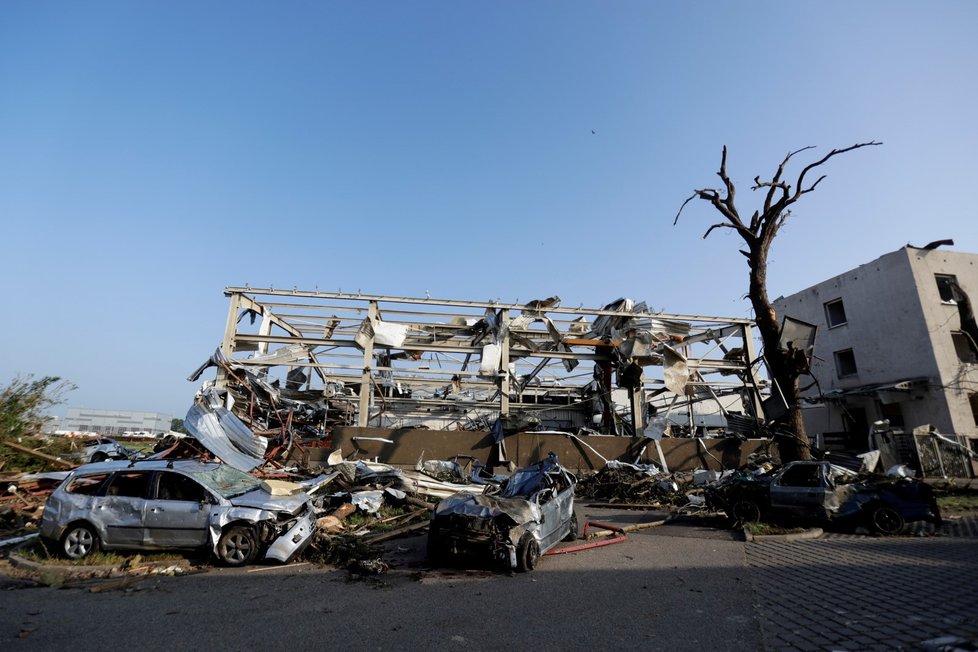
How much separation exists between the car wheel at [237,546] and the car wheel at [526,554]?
4301 millimetres

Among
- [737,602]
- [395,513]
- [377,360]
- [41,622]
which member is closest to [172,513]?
[41,622]

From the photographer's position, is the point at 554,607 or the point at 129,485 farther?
the point at 129,485

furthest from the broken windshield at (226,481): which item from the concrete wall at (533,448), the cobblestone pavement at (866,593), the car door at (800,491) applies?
the car door at (800,491)

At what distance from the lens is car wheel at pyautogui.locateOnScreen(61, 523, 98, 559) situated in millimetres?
8203

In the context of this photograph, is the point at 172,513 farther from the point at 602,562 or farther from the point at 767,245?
the point at 767,245

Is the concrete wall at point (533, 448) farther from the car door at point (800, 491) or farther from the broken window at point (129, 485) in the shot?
the broken window at point (129, 485)

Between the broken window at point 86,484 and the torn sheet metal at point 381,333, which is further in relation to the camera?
the torn sheet metal at point 381,333

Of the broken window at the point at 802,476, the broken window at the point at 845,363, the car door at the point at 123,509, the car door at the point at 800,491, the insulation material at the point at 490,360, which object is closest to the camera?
the car door at the point at 123,509

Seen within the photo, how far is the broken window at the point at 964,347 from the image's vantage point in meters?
23.3

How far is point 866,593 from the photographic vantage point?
6180 mm

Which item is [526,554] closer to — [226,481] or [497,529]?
[497,529]

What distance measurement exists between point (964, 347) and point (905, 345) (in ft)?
9.60

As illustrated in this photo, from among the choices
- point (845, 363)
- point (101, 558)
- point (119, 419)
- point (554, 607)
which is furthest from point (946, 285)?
point (119, 419)

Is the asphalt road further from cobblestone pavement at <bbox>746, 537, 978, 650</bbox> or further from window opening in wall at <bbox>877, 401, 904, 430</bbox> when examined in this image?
window opening in wall at <bbox>877, 401, 904, 430</bbox>
